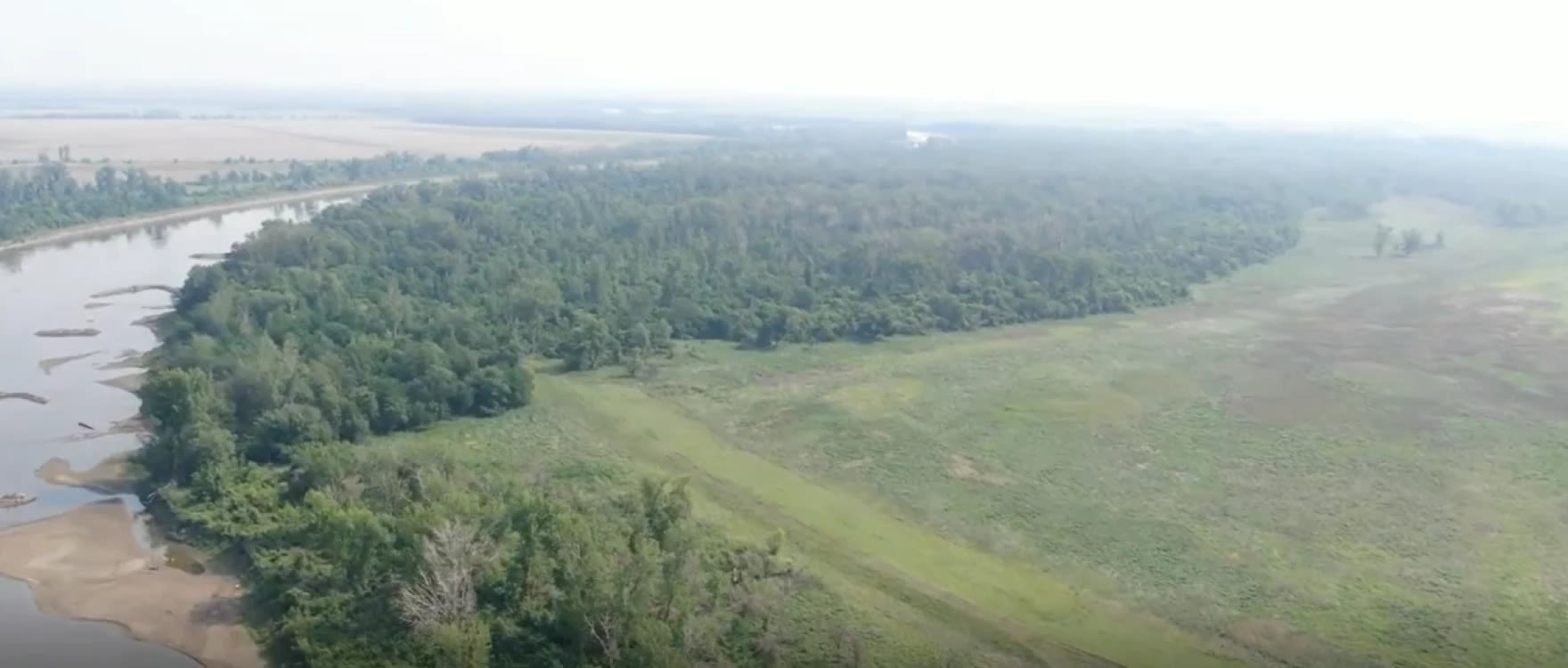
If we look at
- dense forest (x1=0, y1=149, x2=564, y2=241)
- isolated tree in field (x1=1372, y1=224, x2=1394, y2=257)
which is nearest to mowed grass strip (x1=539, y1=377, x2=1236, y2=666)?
isolated tree in field (x1=1372, y1=224, x2=1394, y2=257)

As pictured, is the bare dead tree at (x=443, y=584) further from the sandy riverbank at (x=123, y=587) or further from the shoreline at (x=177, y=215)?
the shoreline at (x=177, y=215)

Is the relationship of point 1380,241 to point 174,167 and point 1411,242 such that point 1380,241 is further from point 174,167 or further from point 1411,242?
point 174,167

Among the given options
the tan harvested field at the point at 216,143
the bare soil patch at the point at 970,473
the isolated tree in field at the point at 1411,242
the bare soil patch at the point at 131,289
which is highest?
the tan harvested field at the point at 216,143

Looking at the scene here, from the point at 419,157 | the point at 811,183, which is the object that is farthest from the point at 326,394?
the point at 419,157

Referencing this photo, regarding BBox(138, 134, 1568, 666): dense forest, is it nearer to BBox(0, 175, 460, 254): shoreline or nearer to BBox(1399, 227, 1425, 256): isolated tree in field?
BBox(1399, 227, 1425, 256): isolated tree in field

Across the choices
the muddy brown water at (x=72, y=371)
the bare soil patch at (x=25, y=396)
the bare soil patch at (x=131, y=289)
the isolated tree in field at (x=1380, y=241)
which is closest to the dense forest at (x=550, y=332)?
the muddy brown water at (x=72, y=371)

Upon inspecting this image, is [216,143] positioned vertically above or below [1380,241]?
above

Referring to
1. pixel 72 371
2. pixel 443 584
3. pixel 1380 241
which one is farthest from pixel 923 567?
pixel 1380 241
